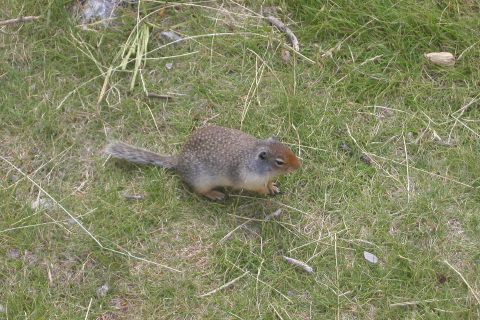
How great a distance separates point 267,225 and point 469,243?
4.69 feet

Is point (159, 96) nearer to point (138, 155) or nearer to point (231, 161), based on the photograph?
point (138, 155)

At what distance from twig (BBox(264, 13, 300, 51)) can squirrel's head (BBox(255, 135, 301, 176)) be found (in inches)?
47.5

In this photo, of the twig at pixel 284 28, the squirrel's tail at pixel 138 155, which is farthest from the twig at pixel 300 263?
the twig at pixel 284 28

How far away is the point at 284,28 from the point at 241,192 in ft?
5.08

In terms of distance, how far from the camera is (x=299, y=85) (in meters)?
4.32

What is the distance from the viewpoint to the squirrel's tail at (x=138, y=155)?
3896mm

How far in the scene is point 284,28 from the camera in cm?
452

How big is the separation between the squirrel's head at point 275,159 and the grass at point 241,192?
1.28 feet

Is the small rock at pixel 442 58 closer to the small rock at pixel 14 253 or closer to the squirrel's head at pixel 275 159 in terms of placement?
the squirrel's head at pixel 275 159

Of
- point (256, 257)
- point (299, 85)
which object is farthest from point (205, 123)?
point (256, 257)

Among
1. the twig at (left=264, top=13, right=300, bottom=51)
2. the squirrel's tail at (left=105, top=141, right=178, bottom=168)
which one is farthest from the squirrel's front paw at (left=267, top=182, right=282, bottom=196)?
the twig at (left=264, top=13, right=300, bottom=51)

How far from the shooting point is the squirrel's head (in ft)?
11.6

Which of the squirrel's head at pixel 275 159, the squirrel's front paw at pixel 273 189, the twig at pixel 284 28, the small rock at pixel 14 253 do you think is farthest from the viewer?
the twig at pixel 284 28

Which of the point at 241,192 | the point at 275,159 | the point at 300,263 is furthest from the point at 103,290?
the point at 275,159
